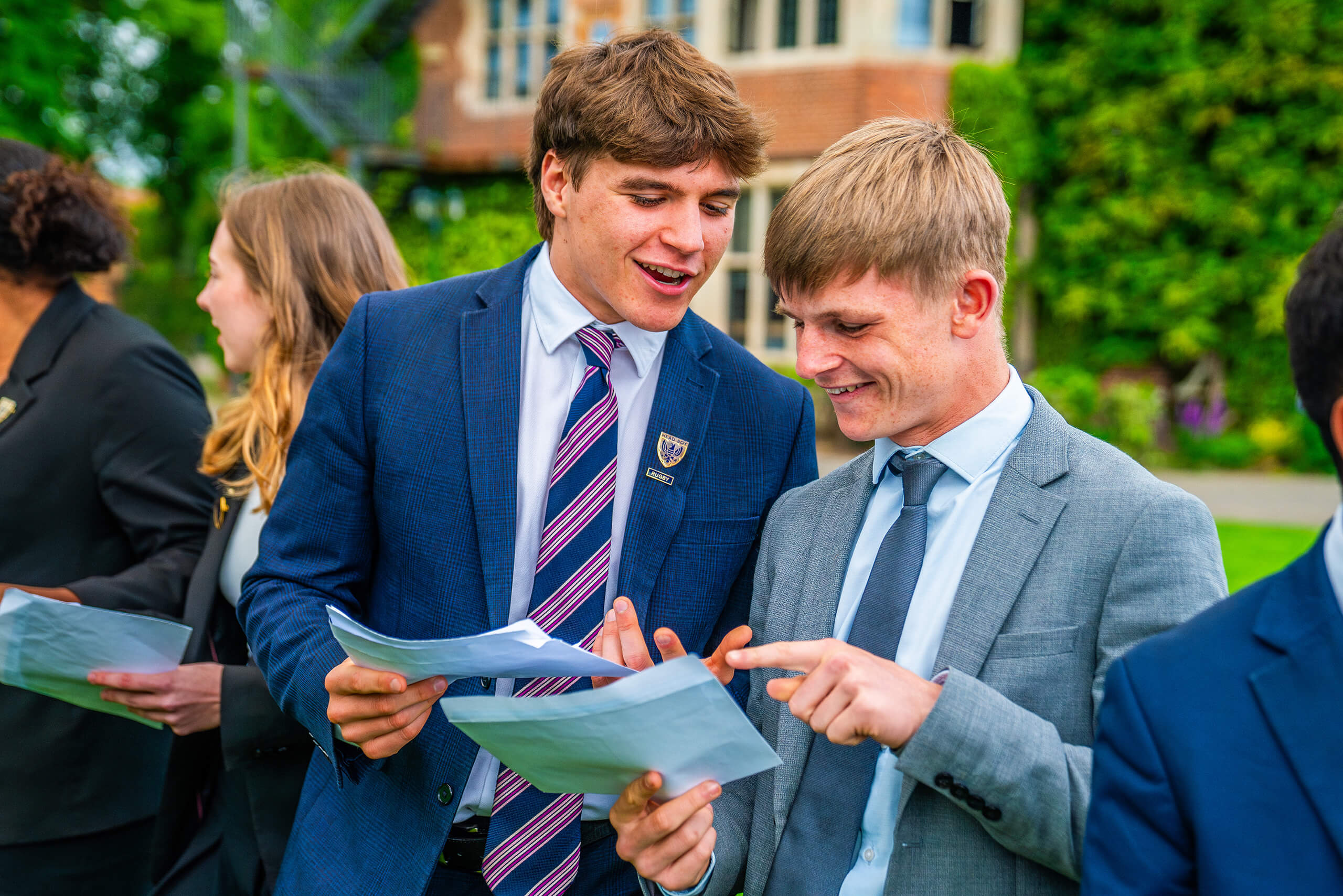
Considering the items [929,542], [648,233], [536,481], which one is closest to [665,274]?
[648,233]

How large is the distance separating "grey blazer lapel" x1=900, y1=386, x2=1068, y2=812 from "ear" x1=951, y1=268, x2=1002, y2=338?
0.67 ft

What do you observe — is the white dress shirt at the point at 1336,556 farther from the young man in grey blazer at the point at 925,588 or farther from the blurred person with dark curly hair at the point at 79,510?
the blurred person with dark curly hair at the point at 79,510

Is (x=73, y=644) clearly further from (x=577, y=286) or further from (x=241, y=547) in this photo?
(x=577, y=286)

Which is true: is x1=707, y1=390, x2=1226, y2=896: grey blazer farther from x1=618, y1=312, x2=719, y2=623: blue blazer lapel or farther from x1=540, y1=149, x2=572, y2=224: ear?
x1=540, y1=149, x2=572, y2=224: ear

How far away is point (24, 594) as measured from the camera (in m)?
2.26

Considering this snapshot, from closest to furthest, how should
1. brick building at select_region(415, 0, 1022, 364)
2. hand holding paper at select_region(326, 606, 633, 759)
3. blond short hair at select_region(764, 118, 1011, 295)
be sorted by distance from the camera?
1. hand holding paper at select_region(326, 606, 633, 759)
2. blond short hair at select_region(764, 118, 1011, 295)
3. brick building at select_region(415, 0, 1022, 364)

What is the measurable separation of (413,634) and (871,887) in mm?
924

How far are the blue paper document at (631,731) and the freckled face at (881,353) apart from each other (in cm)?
52

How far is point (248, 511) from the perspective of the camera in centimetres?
264

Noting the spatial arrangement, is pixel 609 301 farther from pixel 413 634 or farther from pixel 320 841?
pixel 320 841

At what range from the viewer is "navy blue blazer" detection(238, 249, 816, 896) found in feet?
6.40

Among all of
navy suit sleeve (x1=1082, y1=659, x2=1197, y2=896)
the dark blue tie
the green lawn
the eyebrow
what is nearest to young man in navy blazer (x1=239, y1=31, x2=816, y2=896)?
the eyebrow

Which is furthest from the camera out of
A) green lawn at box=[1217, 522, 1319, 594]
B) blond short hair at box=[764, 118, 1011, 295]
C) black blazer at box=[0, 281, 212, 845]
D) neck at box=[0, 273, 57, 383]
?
green lawn at box=[1217, 522, 1319, 594]

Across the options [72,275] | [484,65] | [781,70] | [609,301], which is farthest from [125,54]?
[609,301]
